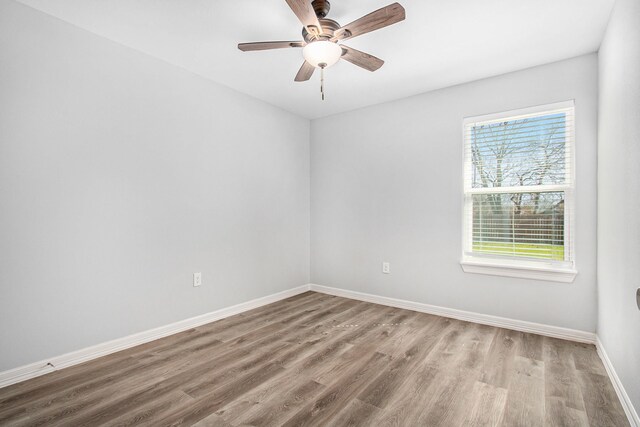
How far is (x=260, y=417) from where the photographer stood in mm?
1706

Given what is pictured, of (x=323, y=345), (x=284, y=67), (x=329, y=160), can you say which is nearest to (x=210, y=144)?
(x=284, y=67)

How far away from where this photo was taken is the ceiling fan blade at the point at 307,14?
1665mm

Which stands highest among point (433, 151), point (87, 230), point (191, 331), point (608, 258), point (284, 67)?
→ point (284, 67)

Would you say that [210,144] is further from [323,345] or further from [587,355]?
[587,355]

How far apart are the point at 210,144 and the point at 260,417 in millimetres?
2528

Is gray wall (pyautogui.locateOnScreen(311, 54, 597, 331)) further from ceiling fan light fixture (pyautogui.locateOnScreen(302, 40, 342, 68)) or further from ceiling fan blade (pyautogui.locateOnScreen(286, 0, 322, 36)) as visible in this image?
ceiling fan blade (pyautogui.locateOnScreen(286, 0, 322, 36))

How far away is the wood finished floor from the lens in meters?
1.71

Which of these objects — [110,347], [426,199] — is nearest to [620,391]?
[426,199]

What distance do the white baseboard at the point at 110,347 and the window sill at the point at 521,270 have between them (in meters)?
2.42

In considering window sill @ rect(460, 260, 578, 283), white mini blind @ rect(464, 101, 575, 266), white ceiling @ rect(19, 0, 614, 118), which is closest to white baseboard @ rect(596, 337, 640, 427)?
window sill @ rect(460, 260, 578, 283)

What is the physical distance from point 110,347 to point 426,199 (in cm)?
328

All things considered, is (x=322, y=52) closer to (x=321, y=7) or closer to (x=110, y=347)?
(x=321, y=7)

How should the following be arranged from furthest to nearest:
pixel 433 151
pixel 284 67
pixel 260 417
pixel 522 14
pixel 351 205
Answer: pixel 351 205, pixel 433 151, pixel 284 67, pixel 522 14, pixel 260 417

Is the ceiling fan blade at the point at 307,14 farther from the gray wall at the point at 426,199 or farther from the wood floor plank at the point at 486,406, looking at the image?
the wood floor plank at the point at 486,406
